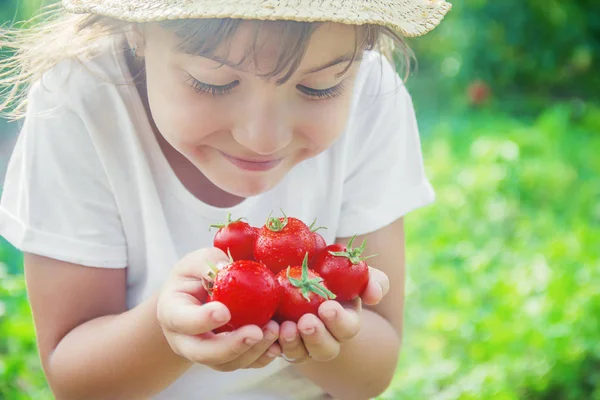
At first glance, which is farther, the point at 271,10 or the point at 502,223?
the point at 502,223

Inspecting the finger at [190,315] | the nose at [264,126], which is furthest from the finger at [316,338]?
the nose at [264,126]

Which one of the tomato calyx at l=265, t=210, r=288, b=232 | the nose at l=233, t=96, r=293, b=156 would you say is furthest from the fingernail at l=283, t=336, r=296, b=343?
the nose at l=233, t=96, r=293, b=156

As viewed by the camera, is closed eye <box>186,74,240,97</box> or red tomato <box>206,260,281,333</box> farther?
closed eye <box>186,74,240,97</box>

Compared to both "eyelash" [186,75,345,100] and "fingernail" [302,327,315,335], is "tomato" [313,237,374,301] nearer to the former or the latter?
"fingernail" [302,327,315,335]

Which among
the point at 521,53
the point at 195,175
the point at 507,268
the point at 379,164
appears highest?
the point at 521,53

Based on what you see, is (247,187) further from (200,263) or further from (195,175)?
(195,175)

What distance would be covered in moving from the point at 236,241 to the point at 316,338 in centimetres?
28

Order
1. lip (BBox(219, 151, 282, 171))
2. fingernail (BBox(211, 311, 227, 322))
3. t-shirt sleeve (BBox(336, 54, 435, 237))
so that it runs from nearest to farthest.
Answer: fingernail (BBox(211, 311, 227, 322))
lip (BBox(219, 151, 282, 171))
t-shirt sleeve (BBox(336, 54, 435, 237))

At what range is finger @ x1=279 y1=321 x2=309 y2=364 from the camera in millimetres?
1324

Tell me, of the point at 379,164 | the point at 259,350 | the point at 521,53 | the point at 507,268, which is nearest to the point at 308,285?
the point at 259,350

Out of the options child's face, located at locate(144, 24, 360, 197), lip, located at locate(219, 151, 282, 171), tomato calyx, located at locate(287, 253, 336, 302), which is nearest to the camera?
tomato calyx, located at locate(287, 253, 336, 302)

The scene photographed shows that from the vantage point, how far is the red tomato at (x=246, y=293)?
1.30 metres

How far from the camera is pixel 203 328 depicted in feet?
4.14

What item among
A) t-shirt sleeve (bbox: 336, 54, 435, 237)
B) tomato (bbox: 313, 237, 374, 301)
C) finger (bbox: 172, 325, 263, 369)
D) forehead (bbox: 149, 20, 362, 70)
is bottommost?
finger (bbox: 172, 325, 263, 369)
